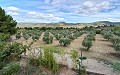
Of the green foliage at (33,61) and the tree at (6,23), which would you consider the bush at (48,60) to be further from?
the tree at (6,23)

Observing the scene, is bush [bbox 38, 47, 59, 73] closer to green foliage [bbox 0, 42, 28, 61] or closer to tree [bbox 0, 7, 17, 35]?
green foliage [bbox 0, 42, 28, 61]

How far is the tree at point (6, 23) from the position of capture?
123ft

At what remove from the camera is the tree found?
37434mm

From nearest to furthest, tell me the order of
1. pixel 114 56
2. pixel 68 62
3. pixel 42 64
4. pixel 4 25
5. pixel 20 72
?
pixel 20 72
pixel 42 64
pixel 68 62
pixel 114 56
pixel 4 25

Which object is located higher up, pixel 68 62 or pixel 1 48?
pixel 1 48

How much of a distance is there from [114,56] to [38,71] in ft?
37.6

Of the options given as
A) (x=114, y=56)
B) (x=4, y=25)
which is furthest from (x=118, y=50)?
(x=4, y=25)

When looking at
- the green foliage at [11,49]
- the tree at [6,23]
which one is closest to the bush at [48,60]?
the green foliage at [11,49]

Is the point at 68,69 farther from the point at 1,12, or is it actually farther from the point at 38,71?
the point at 1,12

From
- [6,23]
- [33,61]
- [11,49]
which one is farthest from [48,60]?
[6,23]

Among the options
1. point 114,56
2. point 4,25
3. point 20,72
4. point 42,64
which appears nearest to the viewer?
point 20,72

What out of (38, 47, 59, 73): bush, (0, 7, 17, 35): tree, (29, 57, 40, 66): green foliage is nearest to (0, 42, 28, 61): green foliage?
(29, 57, 40, 66): green foliage

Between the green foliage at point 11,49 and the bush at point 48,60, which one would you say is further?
the green foliage at point 11,49

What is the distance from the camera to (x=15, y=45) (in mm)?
13211
